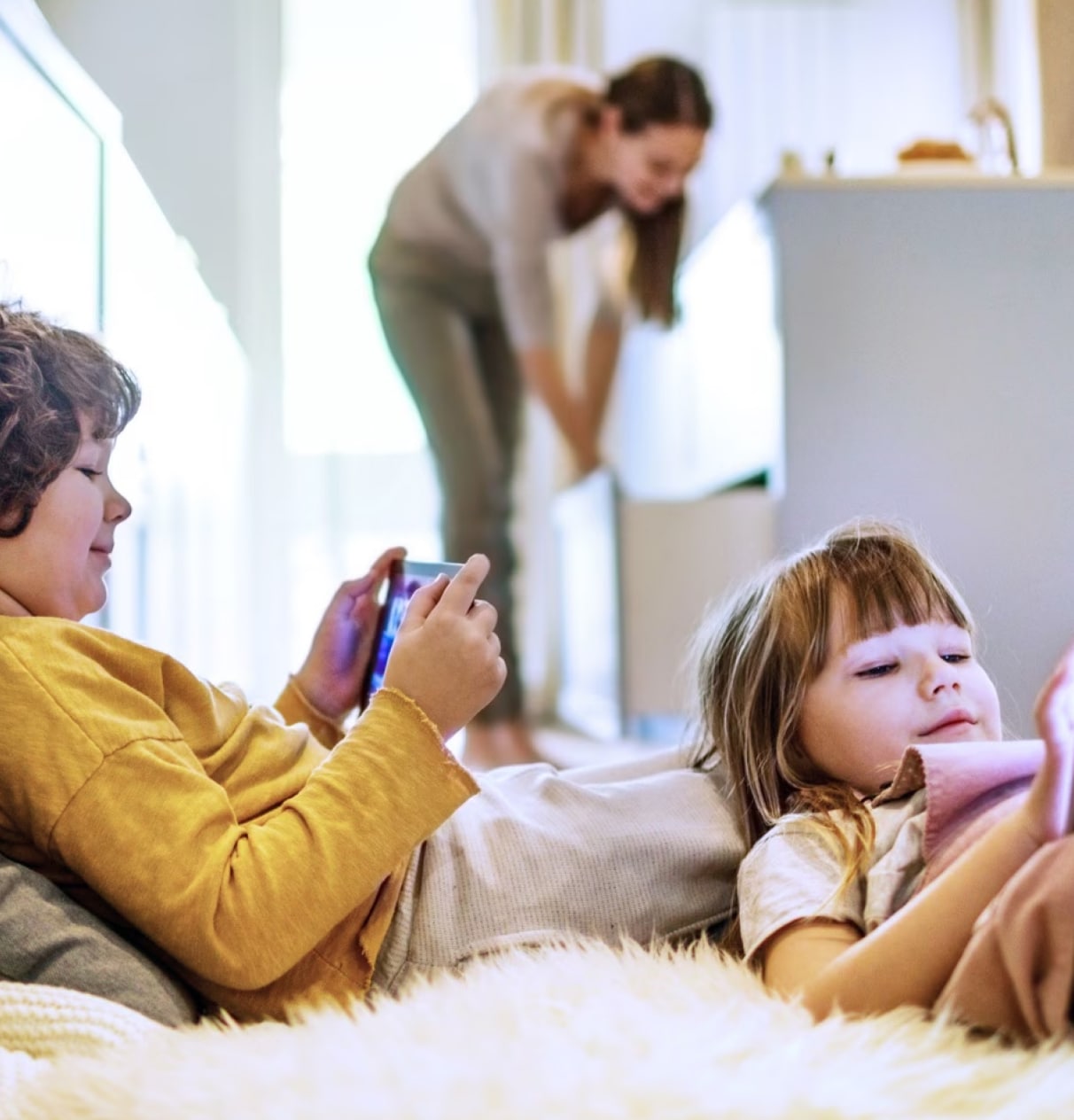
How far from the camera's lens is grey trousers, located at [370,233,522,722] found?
2.12 meters

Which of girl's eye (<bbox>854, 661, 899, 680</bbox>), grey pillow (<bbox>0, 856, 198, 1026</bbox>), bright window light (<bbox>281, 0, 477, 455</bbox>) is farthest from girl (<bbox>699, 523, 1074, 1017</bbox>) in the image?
bright window light (<bbox>281, 0, 477, 455</bbox>)

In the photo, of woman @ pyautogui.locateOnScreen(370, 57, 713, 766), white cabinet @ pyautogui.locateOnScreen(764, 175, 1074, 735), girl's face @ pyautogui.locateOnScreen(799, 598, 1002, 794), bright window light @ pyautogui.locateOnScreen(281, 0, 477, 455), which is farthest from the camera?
bright window light @ pyautogui.locateOnScreen(281, 0, 477, 455)

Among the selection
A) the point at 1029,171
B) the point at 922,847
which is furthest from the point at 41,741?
the point at 1029,171

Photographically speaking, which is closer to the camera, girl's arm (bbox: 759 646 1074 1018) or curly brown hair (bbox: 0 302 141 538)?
girl's arm (bbox: 759 646 1074 1018)

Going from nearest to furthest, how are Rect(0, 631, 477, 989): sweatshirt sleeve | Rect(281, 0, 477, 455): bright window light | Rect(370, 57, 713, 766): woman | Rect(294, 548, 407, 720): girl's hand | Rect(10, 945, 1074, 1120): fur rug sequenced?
Rect(10, 945, 1074, 1120): fur rug → Rect(0, 631, 477, 989): sweatshirt sleeve → Rect(294, 548, 407, 720): girl's hand → Rect(370, 57, 713, 766): woman → Rect(281, 0, 477, 455): bright window light

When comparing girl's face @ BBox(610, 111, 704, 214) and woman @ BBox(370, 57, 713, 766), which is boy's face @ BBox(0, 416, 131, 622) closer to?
woman @ BBox(370, 57, 713, 766)

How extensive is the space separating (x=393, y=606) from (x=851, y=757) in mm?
334

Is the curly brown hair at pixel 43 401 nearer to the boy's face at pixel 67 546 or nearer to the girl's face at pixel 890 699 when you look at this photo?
the boy's face at pixel 67 546

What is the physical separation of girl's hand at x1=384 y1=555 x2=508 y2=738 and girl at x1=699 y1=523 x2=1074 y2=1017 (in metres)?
0.17

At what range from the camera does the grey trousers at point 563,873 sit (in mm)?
663

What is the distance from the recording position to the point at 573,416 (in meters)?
2.66

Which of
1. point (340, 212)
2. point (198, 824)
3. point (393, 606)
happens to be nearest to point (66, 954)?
point (198, 824)

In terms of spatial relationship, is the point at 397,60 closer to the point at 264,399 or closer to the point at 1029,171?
the point at 264,399

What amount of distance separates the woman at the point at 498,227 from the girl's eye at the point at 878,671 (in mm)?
1451
